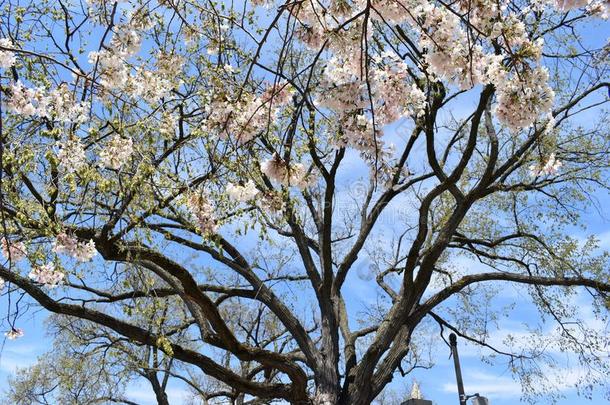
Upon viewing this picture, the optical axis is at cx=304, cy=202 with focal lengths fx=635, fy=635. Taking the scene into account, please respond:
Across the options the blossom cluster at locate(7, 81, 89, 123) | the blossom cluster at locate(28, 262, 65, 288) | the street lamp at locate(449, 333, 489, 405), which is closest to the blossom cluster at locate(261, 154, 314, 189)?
the blossom cluster at locate(7, 81, 89, 123)

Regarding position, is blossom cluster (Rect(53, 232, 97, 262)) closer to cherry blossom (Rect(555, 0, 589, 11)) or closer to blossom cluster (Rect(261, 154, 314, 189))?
blossom cluster (Rect(261, 154, 314, 189))

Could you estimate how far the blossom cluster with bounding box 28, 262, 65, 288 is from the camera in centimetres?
555

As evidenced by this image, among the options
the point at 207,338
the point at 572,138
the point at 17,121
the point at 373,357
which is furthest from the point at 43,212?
the point at 572,138

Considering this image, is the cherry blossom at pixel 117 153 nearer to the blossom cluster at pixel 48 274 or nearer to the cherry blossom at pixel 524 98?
the blossom cluster at pixel 48 274

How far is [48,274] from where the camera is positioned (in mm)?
5594

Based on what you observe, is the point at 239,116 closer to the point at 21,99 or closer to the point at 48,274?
the point at 21,99

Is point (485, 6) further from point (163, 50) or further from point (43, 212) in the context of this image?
point (43, 212)

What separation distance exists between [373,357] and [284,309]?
4.81 ft

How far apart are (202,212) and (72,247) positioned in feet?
6.17

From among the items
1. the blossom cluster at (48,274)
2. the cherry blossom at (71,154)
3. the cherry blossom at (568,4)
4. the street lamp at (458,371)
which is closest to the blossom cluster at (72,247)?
the blossom cluster at (48,274)

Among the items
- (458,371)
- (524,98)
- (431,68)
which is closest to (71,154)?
(431,68)

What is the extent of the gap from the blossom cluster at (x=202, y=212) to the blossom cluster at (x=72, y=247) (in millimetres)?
1628

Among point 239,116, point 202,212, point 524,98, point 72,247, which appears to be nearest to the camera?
point 524,98

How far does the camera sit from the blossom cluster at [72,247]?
5492 mm
